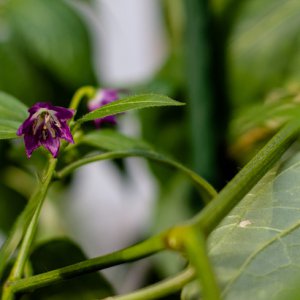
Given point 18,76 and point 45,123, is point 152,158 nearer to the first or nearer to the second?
point 45,123

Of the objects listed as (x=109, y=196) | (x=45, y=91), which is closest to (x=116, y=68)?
(x=109, y=196)

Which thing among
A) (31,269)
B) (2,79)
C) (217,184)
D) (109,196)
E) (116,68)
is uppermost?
(116,68)

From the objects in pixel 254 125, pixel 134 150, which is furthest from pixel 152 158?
pixel 254 125

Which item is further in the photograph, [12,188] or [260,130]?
[12,188]

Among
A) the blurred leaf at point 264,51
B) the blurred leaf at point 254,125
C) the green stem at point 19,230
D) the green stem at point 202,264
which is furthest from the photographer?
the blurred leaf at point 264,51

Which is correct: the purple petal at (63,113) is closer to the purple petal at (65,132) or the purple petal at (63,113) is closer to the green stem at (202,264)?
the purple petal at (65,132)

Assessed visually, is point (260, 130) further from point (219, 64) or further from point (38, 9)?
point (38, 9)

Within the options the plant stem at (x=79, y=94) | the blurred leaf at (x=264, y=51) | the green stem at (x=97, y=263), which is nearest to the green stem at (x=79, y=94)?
the plant stem at (x=79, y=94)
